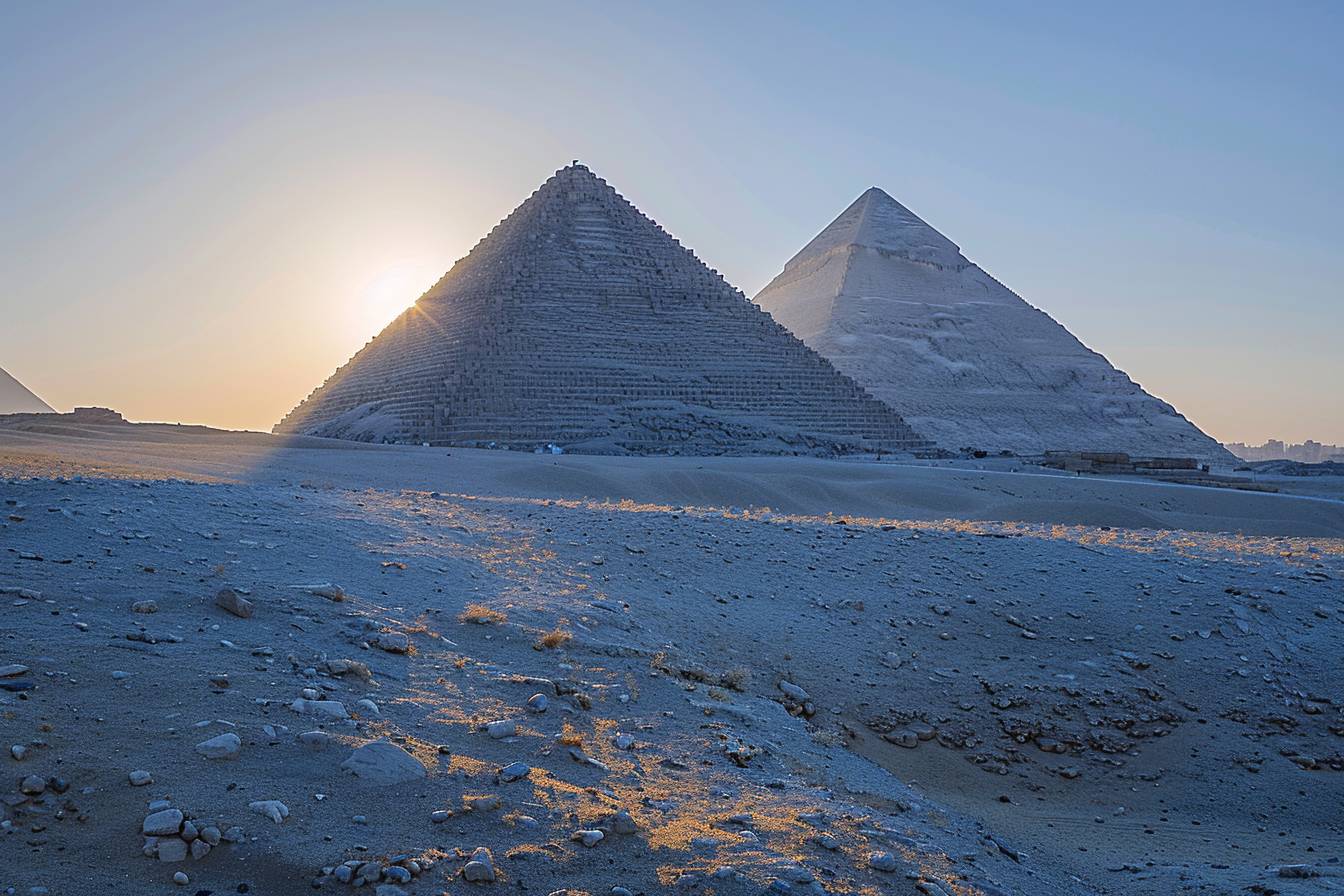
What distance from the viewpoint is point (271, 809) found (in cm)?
261

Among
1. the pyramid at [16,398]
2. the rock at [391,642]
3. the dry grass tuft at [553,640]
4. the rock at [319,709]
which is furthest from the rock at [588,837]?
the pyramid at [16,398]

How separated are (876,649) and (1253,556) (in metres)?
3.71

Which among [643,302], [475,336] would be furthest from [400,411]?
[643,302]

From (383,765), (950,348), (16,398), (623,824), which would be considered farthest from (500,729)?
(16,398)

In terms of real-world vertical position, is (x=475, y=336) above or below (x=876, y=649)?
above

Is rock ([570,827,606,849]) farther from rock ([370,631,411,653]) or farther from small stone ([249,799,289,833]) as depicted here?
rock ([370,631,411,653])

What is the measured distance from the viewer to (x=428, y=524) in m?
6.74

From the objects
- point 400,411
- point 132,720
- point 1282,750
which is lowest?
point 1282,750

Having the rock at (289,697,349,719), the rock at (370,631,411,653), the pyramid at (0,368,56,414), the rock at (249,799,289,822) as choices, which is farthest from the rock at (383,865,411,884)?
the pyramid at (0,368,56,414)

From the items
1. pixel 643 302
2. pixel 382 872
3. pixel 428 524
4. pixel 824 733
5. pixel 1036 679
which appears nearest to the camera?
pixel 382 872

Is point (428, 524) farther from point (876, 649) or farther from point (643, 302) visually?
point (643, 302)

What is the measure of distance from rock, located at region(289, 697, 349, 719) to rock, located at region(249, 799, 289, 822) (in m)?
0.54

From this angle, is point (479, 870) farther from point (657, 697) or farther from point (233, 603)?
point (233, 603)

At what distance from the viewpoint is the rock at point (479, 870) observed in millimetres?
2479
